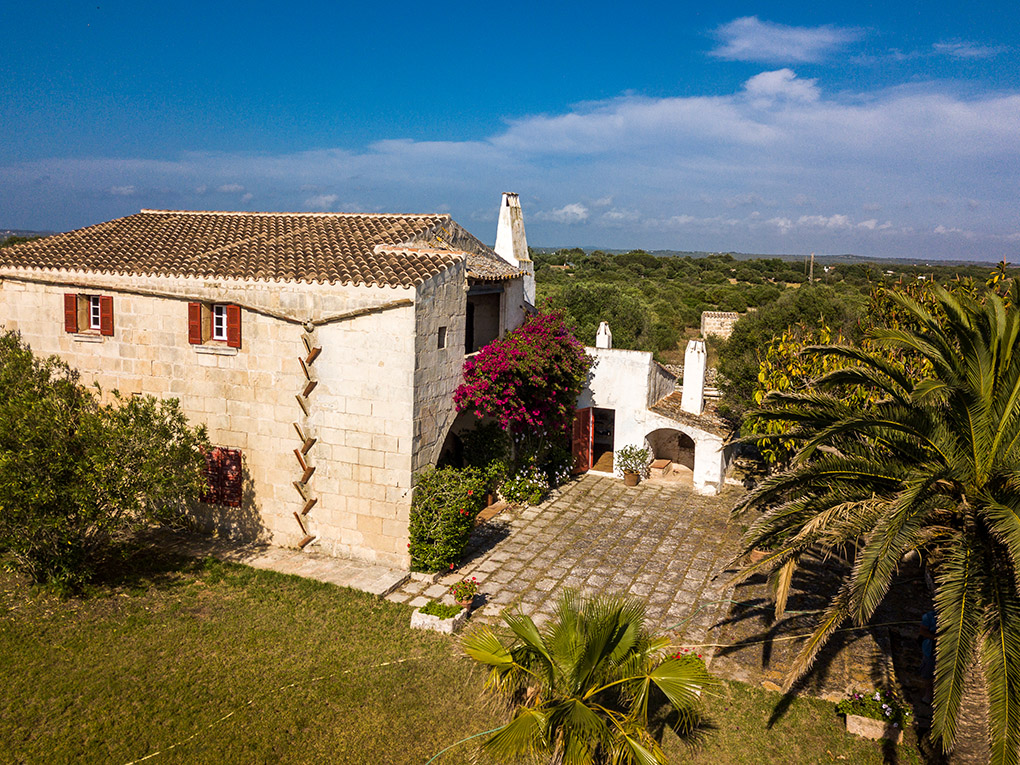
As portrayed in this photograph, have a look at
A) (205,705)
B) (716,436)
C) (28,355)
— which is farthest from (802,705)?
(28,355)

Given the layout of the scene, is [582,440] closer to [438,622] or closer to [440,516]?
[440,516]

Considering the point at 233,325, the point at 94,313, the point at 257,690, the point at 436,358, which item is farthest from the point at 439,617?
the point at 94,313

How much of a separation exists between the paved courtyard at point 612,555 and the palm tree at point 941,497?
3687 millimetres

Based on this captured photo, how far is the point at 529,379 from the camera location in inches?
631

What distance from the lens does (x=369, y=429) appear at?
13.1 meters

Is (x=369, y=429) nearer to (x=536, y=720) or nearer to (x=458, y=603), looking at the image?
(x=458, y=603)

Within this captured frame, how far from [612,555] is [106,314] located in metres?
11.4

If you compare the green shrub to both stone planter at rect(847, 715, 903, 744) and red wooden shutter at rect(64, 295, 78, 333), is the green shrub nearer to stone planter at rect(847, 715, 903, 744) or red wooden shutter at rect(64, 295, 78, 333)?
stone planter at rect(847, 715, 903, 744)

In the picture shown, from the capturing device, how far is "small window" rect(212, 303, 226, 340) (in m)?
14.0

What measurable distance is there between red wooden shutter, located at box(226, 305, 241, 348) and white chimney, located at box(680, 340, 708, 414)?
11005mm

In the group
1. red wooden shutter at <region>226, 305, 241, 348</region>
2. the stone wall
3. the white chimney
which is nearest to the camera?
red wooden shutter at <region>226, 305, 241, 348</region>

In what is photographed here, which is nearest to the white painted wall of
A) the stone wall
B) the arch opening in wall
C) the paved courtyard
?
the paved courtyard

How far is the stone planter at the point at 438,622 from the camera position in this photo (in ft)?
36.2

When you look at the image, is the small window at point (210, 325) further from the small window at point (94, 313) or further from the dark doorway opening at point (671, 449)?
the dark doorway opening at point (671, 449)
